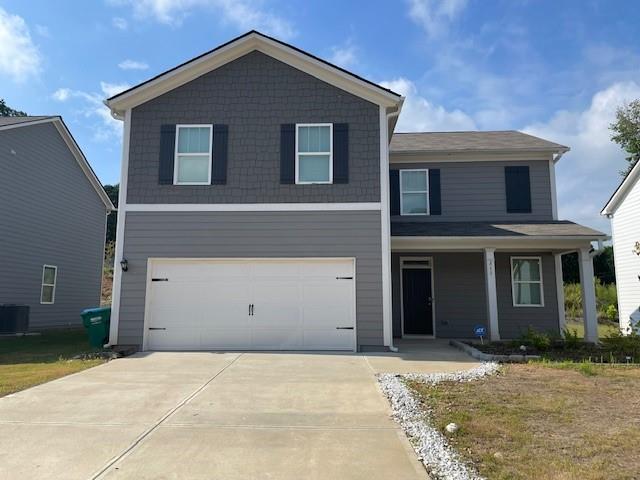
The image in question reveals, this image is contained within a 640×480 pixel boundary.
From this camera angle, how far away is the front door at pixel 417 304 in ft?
42.4

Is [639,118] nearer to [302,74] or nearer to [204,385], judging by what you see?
[302,74]

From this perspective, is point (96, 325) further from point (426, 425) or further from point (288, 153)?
point (426, 425)

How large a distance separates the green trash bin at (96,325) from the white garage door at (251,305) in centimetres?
105

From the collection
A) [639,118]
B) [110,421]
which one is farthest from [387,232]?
[639,118]

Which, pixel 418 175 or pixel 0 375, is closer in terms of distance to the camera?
pixel 0 375

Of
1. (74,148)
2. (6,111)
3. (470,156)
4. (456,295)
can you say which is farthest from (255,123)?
(6,111)

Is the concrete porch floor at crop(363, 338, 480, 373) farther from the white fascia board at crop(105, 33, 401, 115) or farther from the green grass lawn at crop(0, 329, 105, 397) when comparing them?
the white fascia board at crop(105, 33, 401, 115)

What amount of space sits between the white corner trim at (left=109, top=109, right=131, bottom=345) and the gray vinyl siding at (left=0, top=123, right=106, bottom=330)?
5.98m

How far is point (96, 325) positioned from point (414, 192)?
879cm

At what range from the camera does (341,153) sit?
10477 millimetres

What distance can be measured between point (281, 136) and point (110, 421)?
23.7 ft

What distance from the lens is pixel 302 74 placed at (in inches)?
427

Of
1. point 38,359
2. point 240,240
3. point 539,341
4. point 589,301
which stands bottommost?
point 38,359

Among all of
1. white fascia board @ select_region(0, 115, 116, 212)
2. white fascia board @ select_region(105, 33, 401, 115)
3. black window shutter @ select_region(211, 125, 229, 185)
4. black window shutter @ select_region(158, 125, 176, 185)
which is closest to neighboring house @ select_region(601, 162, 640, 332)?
white fascia board @ select_region(105, 33, 401, 115)
